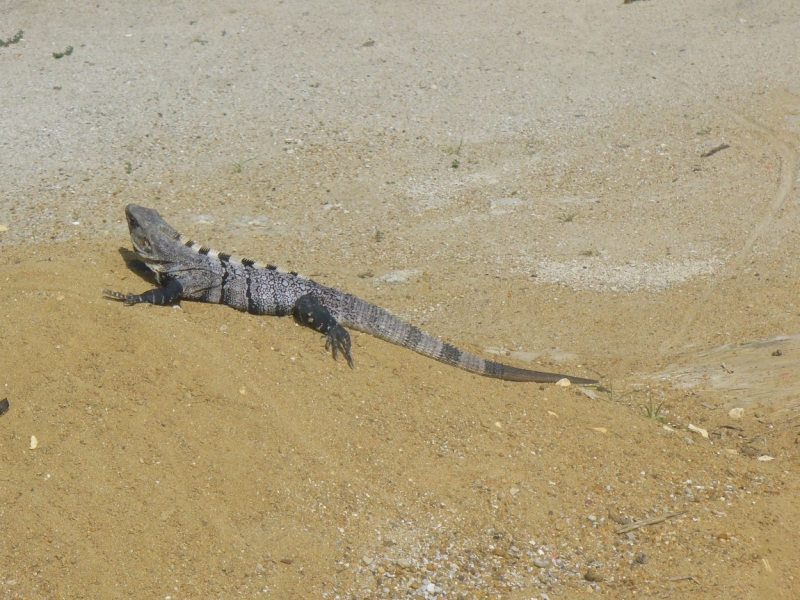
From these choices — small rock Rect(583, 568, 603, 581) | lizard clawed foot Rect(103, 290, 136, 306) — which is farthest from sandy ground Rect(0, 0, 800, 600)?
lizard clawed foot Rect(103, 290, 136, 306)

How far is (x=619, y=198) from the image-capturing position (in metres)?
11.1

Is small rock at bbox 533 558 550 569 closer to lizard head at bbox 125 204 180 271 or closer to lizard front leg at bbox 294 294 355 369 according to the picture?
lizard front leg at bbox 294 294 355 369

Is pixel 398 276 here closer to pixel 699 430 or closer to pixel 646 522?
pixel 699 430

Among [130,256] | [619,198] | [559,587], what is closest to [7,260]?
[130,256]

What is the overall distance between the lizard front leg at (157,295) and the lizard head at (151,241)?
270 millimetres

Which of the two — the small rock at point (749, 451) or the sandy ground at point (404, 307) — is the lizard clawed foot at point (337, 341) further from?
the small rock at point (749, 451)

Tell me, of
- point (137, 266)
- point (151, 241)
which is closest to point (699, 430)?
point (151, 241)

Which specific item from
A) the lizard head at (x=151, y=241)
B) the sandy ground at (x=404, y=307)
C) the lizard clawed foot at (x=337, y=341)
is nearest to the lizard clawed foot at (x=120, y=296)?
the sandy ground at (x=404, y=307)

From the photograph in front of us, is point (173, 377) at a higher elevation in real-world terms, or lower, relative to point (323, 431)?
higher

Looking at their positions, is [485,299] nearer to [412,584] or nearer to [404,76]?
[412,584]

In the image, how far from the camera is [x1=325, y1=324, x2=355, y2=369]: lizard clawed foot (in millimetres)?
6902

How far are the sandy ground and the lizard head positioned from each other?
0.81 ft

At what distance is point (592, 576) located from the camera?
5355 millimetres

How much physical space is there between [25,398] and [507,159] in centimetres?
812
